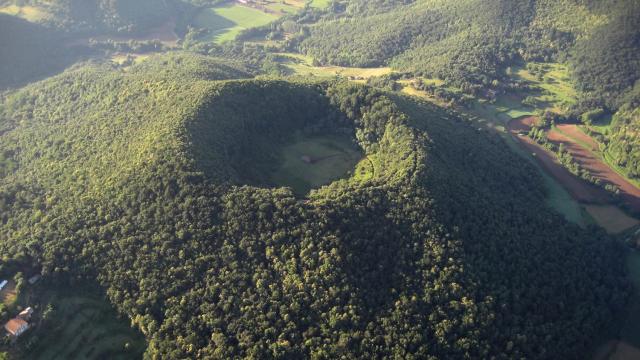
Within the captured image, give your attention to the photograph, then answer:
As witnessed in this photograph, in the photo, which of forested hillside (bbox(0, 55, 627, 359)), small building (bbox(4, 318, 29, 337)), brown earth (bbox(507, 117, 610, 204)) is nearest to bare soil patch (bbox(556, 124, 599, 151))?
brown earth (bbox(507, 117, 610, 204))

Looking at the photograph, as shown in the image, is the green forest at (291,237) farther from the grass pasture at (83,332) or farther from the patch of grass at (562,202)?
the patch of grass at (562,202)

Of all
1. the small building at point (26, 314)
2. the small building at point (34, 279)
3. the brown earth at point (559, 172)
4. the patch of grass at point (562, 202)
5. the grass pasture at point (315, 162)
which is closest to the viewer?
the small building at point (26, 314)

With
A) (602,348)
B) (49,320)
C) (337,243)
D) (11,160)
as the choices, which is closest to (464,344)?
(337,243)

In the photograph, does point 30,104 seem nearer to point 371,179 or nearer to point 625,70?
point 371,179

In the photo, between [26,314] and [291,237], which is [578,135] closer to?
[291,237]

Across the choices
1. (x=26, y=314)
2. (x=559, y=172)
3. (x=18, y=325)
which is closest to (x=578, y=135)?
(x=559, y=172)

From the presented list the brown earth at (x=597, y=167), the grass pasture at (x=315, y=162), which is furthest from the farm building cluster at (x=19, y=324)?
the brown earth at (x=597, y=167)
